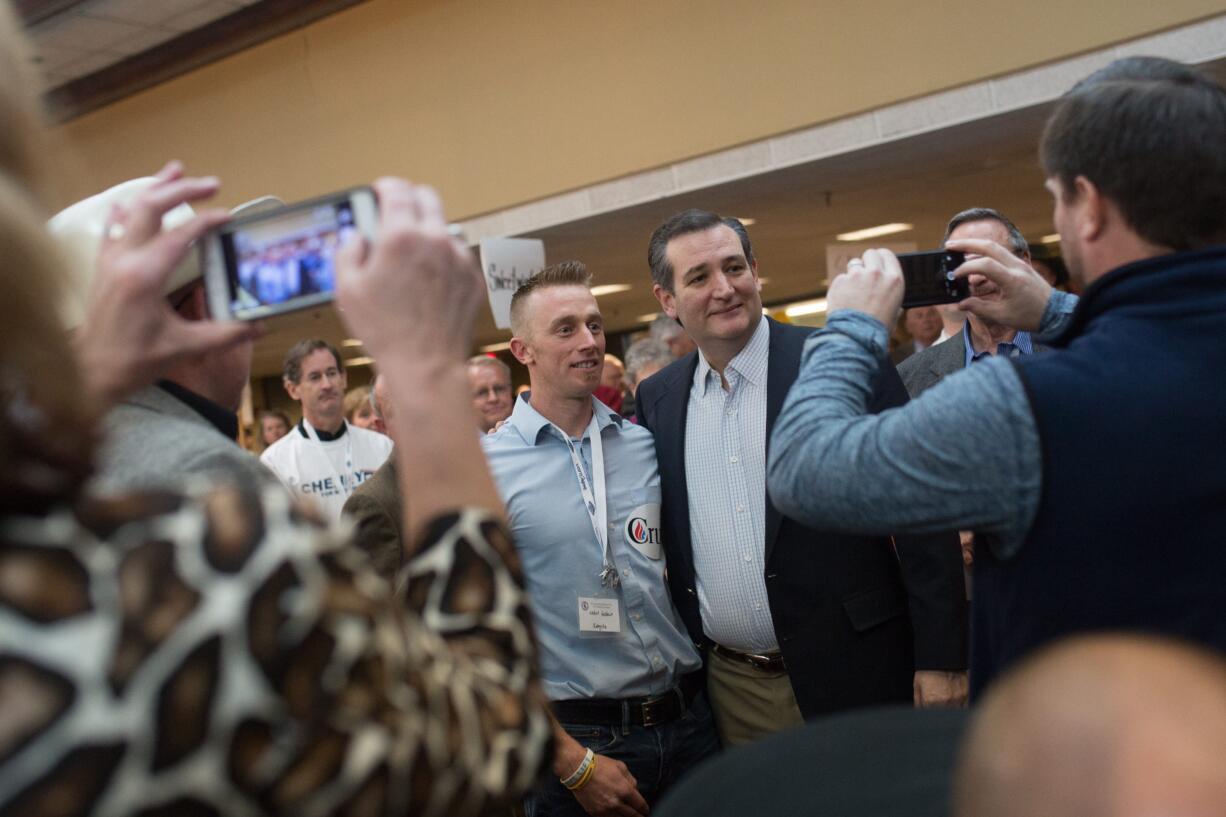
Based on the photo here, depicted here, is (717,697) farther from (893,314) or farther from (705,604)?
(893,314)

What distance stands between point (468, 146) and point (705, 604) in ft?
17.7

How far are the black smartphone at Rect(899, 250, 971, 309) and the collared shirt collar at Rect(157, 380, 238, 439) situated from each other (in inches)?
46.2

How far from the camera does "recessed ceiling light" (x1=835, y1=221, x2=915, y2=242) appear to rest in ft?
29.5

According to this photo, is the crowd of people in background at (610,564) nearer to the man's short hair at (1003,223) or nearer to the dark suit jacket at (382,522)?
the dark suit jacket at (382,522)

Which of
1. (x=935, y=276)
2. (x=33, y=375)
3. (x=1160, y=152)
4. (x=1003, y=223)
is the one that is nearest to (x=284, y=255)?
(x=33, y=375)

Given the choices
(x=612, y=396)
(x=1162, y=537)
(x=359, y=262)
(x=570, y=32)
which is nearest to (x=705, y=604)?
(x=1162, y=537)

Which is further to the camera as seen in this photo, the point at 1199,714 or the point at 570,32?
the point at 570,32

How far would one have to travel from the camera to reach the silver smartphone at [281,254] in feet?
3.19

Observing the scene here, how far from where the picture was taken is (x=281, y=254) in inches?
39.4

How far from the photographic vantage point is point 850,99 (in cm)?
575

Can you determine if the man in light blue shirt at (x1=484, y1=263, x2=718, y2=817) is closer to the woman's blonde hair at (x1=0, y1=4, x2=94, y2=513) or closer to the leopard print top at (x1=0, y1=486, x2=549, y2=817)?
the leopard print top at (x1=0, y1=486, x2=549, y2=817)

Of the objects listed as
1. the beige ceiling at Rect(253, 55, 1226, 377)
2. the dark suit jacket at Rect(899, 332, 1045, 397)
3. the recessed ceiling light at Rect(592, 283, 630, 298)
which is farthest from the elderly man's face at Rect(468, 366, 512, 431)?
the recessed ceiling light at Rect(592, 283, 630, 298)

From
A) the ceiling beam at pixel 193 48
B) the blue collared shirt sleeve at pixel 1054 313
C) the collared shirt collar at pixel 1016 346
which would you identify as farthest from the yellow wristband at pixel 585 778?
the ceiling beam at pixel 193 48

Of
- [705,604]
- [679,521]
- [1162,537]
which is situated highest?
[1162,537]
